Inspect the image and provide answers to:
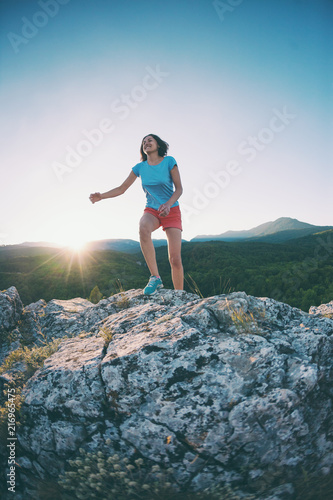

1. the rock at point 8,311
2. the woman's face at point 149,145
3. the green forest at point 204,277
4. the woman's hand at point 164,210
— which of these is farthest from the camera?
the green forest at point 204,277

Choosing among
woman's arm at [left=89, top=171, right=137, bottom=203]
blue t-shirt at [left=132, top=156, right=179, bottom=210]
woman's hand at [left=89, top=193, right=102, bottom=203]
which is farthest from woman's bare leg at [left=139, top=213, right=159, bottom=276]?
woman's hand at [left=89, top=193, right=102, bottom=203]

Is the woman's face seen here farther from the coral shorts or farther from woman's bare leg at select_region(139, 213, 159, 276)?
woman's bare leg at select_region(139, 213, 159, 276)

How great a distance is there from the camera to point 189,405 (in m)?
2.37

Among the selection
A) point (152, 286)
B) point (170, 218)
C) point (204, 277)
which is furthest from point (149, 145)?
point (204, 277)

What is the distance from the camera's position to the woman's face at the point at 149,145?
506 cm

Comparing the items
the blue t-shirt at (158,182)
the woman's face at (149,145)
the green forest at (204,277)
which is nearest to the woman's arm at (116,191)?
the blue t-shirt at (158,182)

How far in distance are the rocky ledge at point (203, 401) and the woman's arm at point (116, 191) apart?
9.76 ft

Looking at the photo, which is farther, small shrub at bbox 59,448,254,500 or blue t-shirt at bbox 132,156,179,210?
blue t-shirt at bbox 132,156,179,210

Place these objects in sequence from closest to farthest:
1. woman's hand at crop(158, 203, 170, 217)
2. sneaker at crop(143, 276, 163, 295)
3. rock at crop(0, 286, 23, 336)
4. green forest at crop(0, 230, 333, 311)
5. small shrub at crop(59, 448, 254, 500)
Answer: small shrub at crop(59, 448, 254, 500)
woman's hand at crop(158, 203, 170, 217)
sneaker at crop(143, 276, 163, 295)
rock at crop(0, 286, 23, 336)
green forest at crop(0, 230, 333, 311)

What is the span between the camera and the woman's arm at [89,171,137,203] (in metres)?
5.25

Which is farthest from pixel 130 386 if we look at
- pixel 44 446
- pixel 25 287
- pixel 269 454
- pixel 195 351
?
pixel 25 287

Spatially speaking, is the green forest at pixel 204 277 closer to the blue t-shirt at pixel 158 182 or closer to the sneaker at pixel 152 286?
the sneaker at pixel 152 286

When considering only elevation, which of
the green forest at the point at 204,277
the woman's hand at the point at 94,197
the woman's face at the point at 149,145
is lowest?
the green forest at the point at 204,277

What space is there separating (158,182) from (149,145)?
0.78 metres
